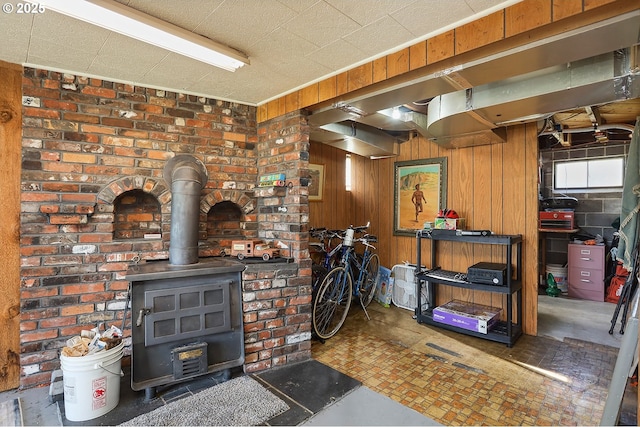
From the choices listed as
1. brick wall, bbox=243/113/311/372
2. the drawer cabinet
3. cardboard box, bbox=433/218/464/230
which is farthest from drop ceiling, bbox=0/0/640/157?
the drawer cabinet

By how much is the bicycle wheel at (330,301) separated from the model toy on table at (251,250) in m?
0.77

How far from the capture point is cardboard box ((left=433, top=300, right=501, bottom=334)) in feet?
10.4

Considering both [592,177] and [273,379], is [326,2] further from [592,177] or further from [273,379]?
[592,177]

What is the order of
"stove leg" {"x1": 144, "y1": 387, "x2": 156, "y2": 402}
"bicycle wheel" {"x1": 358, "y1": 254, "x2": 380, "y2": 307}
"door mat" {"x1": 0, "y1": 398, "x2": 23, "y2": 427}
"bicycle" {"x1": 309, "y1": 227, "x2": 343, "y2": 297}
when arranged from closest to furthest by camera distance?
"door mat" {"x1": 0, "y1": 398, "x2": 23, "y2": 427}
"stove leg" {"x1": 144, "y1": 387, "x2": 156, "y2": 402}
"bicycle" {"x1": 309, "y1": 227, "x2": 343, "y2": 297}
"bicycle wheel" {"x1": 358, "y1": 254, "x2": 380, "y2": 307}

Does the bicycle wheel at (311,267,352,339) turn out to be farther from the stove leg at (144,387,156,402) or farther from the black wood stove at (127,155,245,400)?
the stove leg at (144,387,156,402)

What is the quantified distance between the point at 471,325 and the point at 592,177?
4028 mm

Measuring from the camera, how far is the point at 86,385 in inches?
74.7

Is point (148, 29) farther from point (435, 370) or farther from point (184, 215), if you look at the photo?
point (435, 370)

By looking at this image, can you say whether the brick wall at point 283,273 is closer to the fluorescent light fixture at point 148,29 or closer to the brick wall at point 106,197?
the brick wall at point 106,197

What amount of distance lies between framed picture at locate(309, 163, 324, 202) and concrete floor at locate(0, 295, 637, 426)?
61.2 inches

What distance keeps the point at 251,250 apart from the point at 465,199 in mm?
2672

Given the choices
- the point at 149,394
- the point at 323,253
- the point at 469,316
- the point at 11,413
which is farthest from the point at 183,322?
the point at 469,316

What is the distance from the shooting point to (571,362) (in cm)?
269

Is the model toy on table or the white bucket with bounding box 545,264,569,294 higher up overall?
the model toy on table
